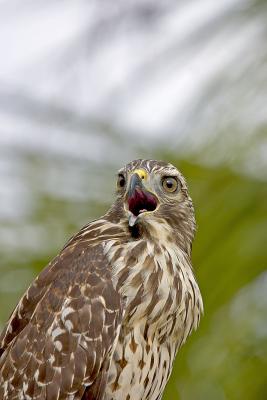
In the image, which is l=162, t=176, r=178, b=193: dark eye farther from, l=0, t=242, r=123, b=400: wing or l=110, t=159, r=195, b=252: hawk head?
l=0, t=242, r=123, b=400: wing

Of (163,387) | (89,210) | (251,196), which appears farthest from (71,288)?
(251,196)

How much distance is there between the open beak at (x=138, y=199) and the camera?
2.65 metres

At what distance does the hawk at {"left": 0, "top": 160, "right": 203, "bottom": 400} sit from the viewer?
2.36 metres

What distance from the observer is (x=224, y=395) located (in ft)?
4.26

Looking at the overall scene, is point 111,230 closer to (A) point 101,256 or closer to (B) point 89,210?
(A) point 101,256

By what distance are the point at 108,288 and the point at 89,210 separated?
981 millimetres

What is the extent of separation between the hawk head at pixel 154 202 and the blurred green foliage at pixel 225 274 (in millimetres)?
1155

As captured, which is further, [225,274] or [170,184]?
[170,184]

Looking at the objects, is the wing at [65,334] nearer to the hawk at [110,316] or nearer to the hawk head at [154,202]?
the hawk at [110,316]

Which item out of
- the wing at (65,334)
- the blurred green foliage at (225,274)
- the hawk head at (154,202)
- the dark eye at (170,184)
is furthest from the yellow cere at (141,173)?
the blurred green foliage at (225,274)

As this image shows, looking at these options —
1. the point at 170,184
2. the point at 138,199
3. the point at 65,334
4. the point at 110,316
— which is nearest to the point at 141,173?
the point at 138,199

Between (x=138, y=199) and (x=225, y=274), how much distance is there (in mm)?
1567

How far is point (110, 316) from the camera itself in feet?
7.72

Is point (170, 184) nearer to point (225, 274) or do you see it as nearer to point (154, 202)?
point (154, 202)
